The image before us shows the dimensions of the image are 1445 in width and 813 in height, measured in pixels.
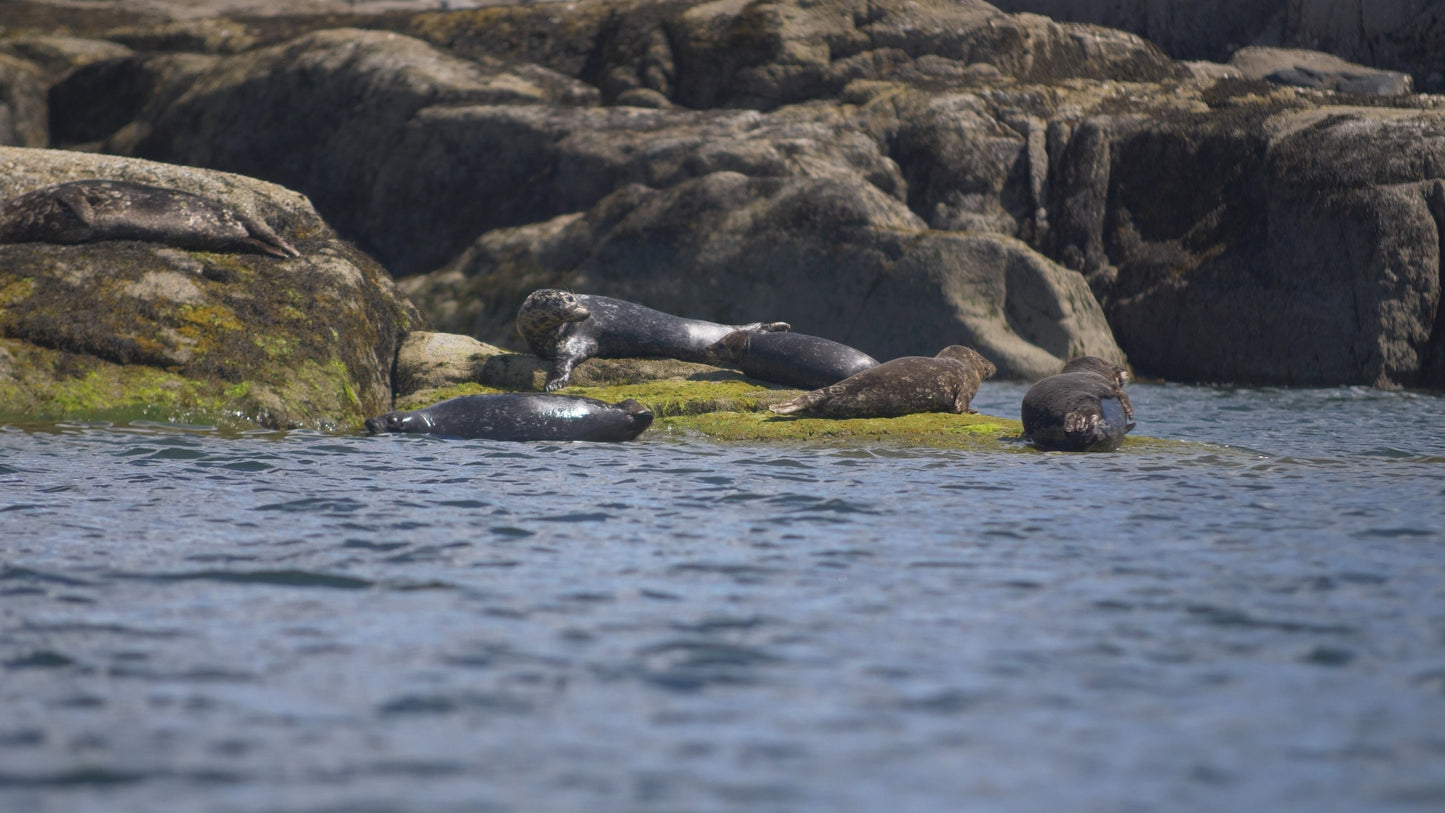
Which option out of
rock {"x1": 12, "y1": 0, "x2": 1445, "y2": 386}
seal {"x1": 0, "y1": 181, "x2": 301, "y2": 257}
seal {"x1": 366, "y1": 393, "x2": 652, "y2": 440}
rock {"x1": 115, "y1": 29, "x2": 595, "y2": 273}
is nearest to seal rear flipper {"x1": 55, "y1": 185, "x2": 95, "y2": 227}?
seal {"x1": 0, "y1": 181, "x2": 301, "y2": 257}

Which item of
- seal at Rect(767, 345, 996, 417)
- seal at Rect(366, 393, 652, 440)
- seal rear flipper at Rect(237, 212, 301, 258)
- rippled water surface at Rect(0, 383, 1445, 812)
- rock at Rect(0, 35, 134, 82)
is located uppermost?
rock at Rect(0, 35, 134, 82)

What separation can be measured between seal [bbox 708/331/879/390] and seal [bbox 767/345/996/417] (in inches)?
22.8

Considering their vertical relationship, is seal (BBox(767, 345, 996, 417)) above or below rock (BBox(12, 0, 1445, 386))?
below

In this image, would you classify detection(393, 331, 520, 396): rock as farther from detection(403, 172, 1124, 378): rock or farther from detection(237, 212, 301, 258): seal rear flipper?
detection(403, 172, 1124, 378): rock

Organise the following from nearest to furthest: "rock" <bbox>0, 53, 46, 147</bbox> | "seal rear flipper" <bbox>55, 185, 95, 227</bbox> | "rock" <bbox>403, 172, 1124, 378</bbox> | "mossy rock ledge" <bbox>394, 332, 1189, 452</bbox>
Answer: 1. "mossy rock ledge" <bbox>394, 332, 1189, 452</bbox>
2. "seal rear flipper" <bbox>55, 185, 95, 227</bbox>
3. "rock" <bbox>403, 172, 1124, 378</bbox>
4. "rock" <bbox>0, 53, 46, 147</bbox>

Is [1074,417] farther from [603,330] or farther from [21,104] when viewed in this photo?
[21,104]

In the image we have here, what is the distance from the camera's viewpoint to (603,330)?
35.5 feet

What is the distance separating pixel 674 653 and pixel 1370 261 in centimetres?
1370

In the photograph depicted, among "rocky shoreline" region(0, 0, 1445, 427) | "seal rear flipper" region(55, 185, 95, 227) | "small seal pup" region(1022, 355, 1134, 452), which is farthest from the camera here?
"rocky shoreline" region(0, 0, 1445, 427)

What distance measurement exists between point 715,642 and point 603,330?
7.44 m

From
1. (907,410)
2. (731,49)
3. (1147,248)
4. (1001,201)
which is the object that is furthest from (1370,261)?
(731,49)

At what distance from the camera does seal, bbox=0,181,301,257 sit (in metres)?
9.98

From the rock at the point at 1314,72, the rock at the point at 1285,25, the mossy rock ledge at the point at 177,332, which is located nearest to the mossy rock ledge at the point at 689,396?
the mossy rock ledge at the point at 177,332

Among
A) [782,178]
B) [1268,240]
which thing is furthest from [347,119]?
[1268,240]
